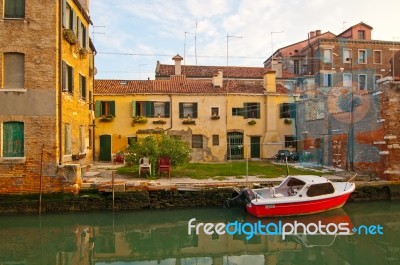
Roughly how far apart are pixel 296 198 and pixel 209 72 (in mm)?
22085

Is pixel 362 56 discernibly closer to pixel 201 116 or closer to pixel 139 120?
pixel 201 116

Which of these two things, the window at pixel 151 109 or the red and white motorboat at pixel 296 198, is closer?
the red and white motorboat at pixel 296 198

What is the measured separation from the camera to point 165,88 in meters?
24.7

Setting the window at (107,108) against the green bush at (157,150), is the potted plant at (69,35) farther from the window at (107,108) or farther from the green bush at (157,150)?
the window at (107,108)

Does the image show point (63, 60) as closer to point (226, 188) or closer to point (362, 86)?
point (226, 188)

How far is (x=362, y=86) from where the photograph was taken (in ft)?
114

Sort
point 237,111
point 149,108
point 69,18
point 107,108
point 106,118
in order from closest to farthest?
point 69,18 < point 106,118 < point 107,108 < point 149,108 < point 237,111

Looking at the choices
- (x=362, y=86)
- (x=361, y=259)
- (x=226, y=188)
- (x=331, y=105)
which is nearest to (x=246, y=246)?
(x=361, y=259)

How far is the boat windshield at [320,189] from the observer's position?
12.5 meters

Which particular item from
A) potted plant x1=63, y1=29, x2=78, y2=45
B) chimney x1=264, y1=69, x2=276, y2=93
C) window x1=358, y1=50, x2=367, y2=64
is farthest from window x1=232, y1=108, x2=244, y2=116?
window x1=358, y1=50, x2=367, y2=64

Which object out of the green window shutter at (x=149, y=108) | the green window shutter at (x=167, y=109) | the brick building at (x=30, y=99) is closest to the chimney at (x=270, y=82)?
the green window shutter at (x=167, y=109)

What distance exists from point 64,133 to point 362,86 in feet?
96.8

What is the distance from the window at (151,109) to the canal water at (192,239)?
37.7 feet

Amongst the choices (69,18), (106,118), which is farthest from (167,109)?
(69,18)
